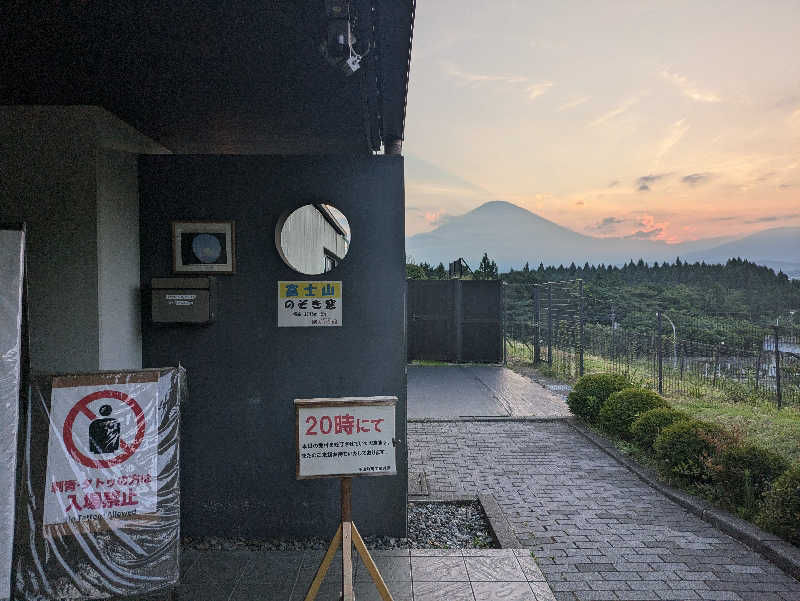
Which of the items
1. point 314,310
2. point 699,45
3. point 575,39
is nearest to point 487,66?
point 575,39

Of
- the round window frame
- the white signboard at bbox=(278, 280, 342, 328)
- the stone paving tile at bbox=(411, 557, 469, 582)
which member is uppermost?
the round window frame

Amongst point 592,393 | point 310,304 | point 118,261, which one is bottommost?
point 592,393

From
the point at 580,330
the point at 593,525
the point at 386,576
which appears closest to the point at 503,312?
the point at 580,330

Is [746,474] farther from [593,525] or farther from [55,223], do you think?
[55,223]

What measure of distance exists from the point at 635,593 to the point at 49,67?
5.18m

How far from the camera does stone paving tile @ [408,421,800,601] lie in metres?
3.84

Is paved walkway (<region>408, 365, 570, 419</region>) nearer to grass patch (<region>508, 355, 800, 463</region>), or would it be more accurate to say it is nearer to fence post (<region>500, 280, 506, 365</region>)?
fence post (<region>500, 280, 506, 365</region>)

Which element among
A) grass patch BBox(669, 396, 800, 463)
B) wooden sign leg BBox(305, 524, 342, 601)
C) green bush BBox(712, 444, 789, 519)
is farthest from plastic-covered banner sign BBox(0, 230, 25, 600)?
grass patch BBox(669, 396, 800, 463)

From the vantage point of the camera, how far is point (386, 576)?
3.72 metres

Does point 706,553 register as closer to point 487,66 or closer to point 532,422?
point 532,422

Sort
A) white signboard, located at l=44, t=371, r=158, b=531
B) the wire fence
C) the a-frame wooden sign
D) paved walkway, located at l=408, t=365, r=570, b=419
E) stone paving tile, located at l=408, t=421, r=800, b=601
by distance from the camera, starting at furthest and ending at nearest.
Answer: the wire fence < paved walkway, located at l=408, t=365, r=570, b=419 < stone paving tile, located at l=408, t=421, r=800, b=601 < white signboard, located at l=44, t=371, r=158, b=531 < the a-frame wooden sign

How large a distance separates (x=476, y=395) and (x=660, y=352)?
3883 millimetres

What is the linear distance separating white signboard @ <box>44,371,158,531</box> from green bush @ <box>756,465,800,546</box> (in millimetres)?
4770

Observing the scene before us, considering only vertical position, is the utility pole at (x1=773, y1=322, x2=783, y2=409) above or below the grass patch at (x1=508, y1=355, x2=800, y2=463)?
above
